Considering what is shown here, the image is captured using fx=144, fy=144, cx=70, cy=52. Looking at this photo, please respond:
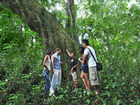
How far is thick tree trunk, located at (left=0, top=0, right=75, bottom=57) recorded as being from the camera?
6010 millimetres

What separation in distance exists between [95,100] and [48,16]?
4414 millimetres

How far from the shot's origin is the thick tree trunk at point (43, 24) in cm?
601

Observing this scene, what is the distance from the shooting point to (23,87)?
4.93 meters

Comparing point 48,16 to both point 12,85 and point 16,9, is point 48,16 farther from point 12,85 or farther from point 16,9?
point 12,85

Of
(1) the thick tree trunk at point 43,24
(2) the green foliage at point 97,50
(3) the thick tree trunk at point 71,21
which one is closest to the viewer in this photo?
(2) the green foliage at point 97,50

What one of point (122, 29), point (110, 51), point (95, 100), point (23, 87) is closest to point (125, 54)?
point (110, 51)

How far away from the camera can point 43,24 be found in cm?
640

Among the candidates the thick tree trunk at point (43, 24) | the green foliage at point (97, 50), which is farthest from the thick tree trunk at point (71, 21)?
the thick tree trunk at point (43, 24)

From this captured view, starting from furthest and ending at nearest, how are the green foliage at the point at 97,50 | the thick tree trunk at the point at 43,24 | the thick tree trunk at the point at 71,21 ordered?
the thick tree trunk at the point at 71,21 → the thick tree trunk at the point at 43,24 → the green foliage at the point at 97,50

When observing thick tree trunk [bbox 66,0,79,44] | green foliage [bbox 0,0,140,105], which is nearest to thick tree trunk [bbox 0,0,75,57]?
green foliage [bbox 0,0,140,105]

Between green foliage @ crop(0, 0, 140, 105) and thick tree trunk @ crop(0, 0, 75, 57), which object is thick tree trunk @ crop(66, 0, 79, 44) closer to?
green foliage @ crop(0, 0, 140, 105)

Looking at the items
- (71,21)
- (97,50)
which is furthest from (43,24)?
(97,50)

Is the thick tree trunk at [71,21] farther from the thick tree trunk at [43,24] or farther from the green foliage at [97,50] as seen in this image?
the thick tree trunk at [43,24]

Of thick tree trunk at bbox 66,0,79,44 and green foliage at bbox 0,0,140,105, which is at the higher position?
thick tree trunk at bbox 66,0,79,44
